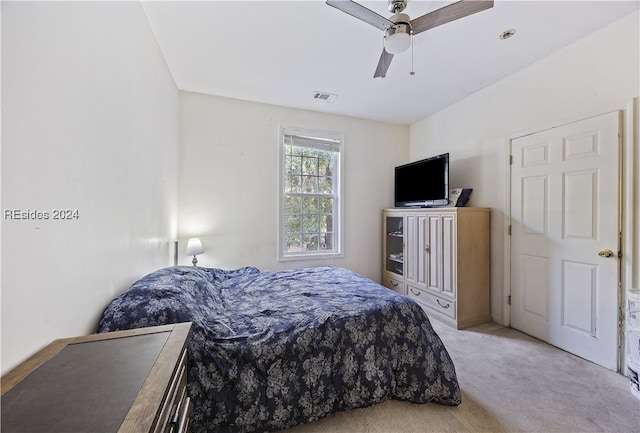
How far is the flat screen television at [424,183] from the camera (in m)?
3.10

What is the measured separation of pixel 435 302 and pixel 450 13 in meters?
2.80

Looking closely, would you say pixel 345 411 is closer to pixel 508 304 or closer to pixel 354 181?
pixel 508 304

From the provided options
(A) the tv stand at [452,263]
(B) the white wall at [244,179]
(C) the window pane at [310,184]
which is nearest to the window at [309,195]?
(C) the window pane at [310,184]

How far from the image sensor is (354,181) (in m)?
Result: 3.92

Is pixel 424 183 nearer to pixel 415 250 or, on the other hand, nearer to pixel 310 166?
pixel 415 250

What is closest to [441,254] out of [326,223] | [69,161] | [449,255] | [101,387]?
[449,255]

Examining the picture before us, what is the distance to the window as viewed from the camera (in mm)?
3584

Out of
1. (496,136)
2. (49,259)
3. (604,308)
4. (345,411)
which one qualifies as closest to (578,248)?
(604,308)

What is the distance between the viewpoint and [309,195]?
3.72 metres

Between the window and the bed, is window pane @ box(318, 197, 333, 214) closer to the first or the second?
the window

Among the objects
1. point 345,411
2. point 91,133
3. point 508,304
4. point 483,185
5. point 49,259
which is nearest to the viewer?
point 49,259

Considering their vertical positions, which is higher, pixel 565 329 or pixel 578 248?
pixel 578 248

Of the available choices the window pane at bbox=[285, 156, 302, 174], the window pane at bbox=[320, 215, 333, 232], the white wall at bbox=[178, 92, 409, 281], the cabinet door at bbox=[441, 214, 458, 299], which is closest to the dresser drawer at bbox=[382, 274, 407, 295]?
the white wall at bbox=[178, 92, 409, 281]

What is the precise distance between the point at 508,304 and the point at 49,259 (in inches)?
146
